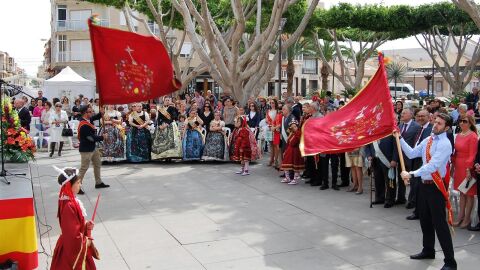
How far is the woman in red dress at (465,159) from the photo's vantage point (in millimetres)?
7773

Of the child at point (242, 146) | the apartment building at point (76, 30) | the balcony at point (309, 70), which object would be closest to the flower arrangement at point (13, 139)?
the child at point (242, 146)

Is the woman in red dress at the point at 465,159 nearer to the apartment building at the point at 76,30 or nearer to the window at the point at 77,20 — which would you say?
the apartment building at the point at 76,30

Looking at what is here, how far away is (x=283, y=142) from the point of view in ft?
41.5

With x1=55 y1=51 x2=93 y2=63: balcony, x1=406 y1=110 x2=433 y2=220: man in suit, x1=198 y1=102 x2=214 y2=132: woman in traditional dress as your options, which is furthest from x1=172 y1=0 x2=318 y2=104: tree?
x1=55 y1=51 x2=93 y2=63: balcony

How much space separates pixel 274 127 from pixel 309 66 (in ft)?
191

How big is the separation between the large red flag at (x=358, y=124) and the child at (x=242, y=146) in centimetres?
556

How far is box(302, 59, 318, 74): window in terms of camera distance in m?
69.4

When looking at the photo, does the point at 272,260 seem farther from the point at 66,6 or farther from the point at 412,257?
the point at 66,6

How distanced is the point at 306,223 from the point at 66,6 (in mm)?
49850

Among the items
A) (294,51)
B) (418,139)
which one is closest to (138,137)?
(418,139)

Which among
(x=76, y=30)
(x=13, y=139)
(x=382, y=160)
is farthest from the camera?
(x=76, y=30)

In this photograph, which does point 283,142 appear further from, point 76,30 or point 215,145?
point 76,30

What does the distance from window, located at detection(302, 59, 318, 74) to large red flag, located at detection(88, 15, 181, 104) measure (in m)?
63.8

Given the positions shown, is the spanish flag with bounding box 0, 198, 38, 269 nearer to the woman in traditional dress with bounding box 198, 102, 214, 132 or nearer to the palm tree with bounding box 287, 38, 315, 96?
the woman in traditional dress with bounding box 198, 102, 214, 132
